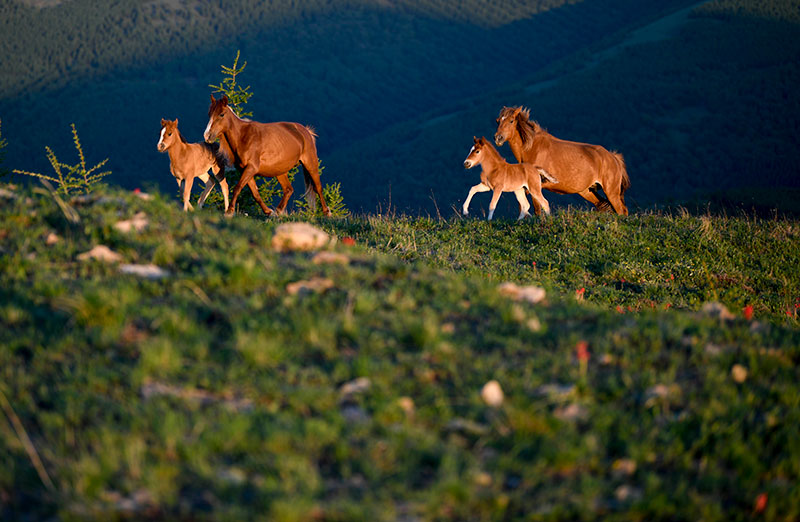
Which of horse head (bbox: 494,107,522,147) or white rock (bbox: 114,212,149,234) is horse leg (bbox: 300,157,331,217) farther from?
white rock (bbox: 114,212,149,234)

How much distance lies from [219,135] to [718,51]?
20156 cm

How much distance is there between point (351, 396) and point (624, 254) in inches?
419

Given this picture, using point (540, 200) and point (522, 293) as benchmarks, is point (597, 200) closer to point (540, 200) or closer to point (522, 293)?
point (540, 200)

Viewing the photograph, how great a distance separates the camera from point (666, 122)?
157000 millimetres

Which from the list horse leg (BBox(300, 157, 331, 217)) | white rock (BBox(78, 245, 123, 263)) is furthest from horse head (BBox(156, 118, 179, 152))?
white rock (BBox(78, 245, 123, 263))

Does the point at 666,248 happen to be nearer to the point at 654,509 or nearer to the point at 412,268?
the point at 412,268

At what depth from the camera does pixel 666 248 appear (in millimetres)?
14406

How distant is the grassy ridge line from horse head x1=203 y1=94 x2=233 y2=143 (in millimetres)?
3692

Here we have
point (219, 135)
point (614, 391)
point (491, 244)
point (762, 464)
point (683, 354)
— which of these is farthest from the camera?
point (219, 135)

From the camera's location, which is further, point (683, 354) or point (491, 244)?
point (491, 244)

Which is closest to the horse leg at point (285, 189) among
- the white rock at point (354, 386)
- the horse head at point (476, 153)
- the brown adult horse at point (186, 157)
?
the brown adult horse at point (186, 157)

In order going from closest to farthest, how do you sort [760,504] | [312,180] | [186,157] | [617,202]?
1. [760,504]
2. [186,157]
3. [617,202]
4. [312,180]

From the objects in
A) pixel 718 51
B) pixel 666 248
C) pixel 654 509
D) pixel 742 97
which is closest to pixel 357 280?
pixel 654 509

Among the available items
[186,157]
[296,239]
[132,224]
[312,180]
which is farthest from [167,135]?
[296,239]
